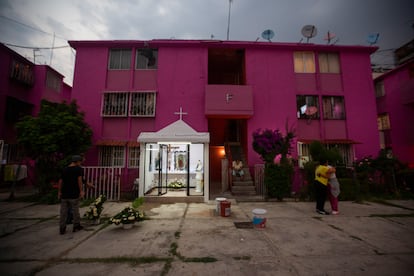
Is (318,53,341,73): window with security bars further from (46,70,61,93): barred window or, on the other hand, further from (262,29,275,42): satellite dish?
(46,70,61,93): barred window

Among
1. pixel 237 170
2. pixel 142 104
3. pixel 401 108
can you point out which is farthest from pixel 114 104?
pixel 401 108

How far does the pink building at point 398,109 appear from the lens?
530 inches

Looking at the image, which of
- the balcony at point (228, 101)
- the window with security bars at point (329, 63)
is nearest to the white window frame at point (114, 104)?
the balcony at point (228, 101)

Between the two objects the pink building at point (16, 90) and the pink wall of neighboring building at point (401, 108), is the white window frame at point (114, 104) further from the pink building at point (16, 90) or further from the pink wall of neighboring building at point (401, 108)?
the pink wall of neighboring building at point (401, 108)

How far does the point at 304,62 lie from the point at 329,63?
188 cm

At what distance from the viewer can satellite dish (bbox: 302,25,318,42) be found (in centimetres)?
1218

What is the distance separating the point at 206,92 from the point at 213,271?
9.43 meters

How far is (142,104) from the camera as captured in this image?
11375 mm

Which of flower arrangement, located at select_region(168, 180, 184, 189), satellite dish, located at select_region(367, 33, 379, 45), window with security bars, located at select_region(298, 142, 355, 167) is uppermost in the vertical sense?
satellite dish, located at select_region(367, 33, 379, 45)

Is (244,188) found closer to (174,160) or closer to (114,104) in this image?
(174,160)

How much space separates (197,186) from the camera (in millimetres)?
8922

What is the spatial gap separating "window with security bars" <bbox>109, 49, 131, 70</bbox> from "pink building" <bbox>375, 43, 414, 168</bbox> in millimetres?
21058

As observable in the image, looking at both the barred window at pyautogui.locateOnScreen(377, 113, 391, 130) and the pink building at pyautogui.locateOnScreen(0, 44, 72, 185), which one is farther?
the barred window at pyautogui.locateOnScreen(377, 113, 391, 130)

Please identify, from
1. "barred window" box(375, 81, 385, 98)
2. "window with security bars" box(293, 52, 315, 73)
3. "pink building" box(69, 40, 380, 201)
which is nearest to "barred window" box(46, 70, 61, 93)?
"pink building" box(69, 40, 380, 201)
